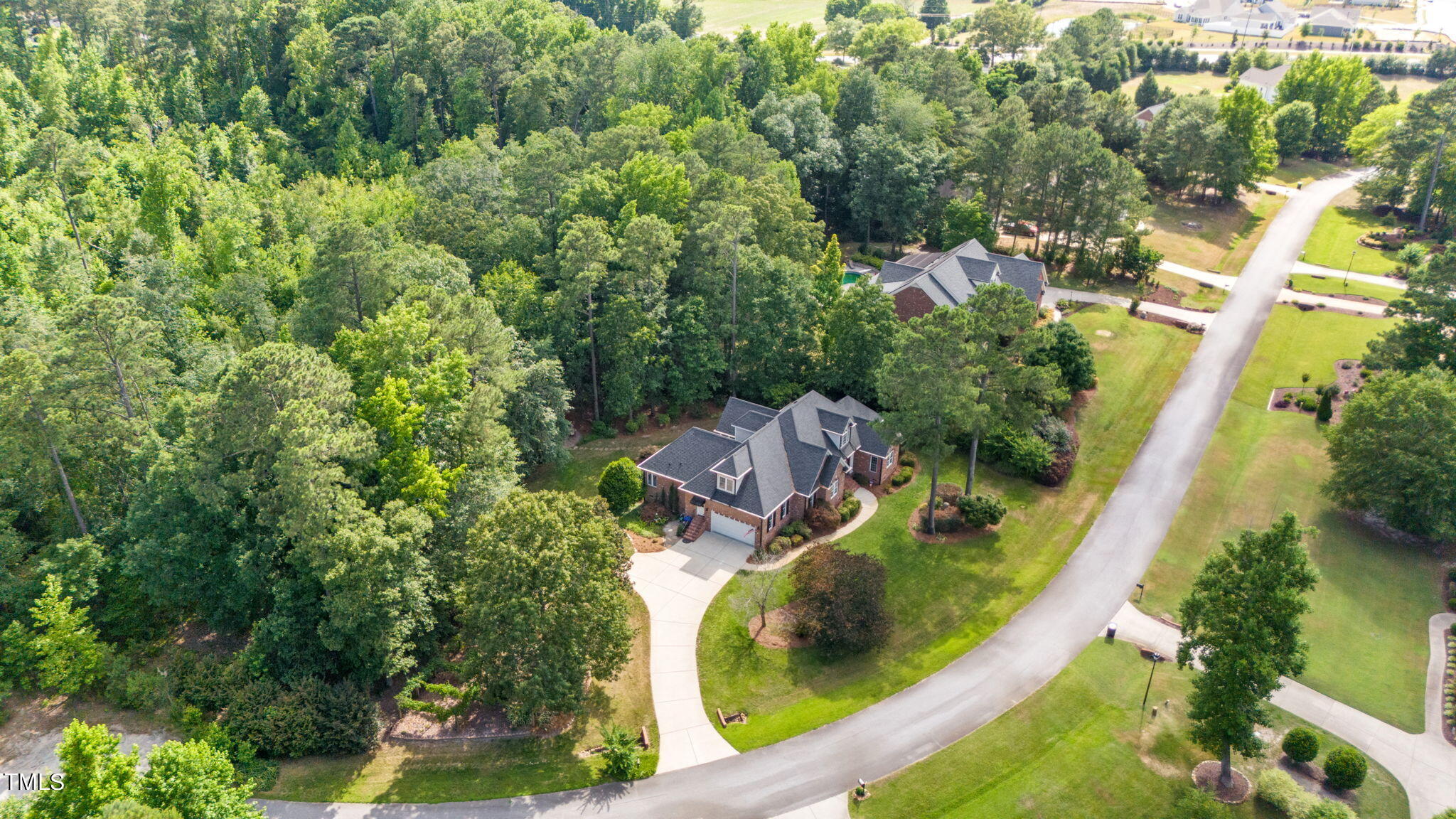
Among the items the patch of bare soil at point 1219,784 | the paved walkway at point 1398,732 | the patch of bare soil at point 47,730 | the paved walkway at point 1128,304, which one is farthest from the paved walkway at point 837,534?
the paved walkway at point 1128,304

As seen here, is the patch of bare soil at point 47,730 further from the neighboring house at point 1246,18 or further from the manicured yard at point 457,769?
the neighboring house at point 1246,18

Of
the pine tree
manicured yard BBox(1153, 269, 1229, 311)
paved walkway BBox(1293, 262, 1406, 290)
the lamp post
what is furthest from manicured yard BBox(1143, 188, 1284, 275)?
the lamp post

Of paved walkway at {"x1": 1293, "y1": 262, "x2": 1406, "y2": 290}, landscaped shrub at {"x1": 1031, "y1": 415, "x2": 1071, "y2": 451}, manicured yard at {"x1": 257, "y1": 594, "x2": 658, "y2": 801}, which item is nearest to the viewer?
manicured yard at {"x1": 257, "y1": 594, "x2": 658, "y2": 801}

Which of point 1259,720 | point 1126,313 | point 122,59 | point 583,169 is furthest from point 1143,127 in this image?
point 122,59

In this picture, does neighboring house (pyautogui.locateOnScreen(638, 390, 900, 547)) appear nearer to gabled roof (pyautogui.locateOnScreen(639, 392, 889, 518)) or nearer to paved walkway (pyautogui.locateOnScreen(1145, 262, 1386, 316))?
gabled roof (pyautogui.locateOnScreen(639, 392, 889, 518))

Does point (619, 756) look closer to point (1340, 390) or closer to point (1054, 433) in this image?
point (1054, 433)

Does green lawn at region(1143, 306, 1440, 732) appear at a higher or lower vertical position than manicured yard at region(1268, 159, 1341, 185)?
lower

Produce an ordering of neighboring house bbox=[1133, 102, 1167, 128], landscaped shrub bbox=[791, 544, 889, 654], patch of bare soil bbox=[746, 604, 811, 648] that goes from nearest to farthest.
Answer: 1. landscaped shrub bbox=[791, 544, 889, 654]
2. patch of bare soil bbox=[746, 604, 811, 648]
3. neighboring house bbox=[1133, 102, 1167, 128]
